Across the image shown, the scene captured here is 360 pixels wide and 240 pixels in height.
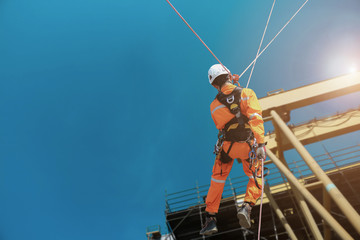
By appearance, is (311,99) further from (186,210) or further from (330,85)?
(186,210)

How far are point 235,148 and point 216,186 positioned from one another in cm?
63

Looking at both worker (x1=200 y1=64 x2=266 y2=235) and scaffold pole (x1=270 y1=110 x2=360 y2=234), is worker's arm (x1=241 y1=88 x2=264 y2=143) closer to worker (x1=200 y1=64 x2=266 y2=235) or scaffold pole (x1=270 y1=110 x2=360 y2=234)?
worker (x1=200 y1=64 x2=266 y2=235)

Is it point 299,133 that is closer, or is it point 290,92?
point 290,92

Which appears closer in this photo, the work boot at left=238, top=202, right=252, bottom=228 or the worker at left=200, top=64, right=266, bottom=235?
the work boot at left=238, top=202, right=252, bottom=228

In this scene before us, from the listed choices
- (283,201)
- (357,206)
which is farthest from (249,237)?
(357,206)

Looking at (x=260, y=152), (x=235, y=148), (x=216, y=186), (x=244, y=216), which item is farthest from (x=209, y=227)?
(x=260, y=152)

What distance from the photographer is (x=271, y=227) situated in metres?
9.41

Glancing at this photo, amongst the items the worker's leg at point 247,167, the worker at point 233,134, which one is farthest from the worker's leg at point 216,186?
the worker's leg at point 247,167

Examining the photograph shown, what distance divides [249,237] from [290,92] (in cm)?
651

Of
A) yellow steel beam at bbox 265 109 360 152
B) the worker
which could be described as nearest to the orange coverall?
the worker

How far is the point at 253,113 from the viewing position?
10.4 ft

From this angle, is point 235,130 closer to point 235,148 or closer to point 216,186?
point 235,148

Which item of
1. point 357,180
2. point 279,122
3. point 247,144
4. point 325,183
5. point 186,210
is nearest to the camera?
point 247,144

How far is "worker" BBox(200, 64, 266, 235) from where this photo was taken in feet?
10.3
